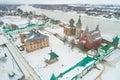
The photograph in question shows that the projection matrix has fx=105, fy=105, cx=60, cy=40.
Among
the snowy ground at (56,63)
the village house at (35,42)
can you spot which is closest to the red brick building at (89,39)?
the snowy ground at (56,63)

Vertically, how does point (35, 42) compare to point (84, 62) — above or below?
above

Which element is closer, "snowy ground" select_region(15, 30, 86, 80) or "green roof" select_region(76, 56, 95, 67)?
"snowy ground" select_region(15, 30, 86, 80)

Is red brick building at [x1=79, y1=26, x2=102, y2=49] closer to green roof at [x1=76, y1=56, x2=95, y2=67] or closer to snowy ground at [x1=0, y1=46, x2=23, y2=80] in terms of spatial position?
green roof at [x1=76, y1=56, x2=95, y2=67]

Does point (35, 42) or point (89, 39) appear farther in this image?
point (35, 42)

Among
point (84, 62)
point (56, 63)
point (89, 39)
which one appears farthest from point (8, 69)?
point (89, 39)

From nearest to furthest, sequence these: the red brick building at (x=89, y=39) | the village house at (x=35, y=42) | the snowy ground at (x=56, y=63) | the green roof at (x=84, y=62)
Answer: the snowy ground at (x=56, y=63), the green roof at (x=84, y=62), the village house at (x=35, y=42), the red brick building at (x=89, y=39)

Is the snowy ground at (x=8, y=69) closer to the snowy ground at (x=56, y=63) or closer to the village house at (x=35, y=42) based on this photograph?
the snowy ground at (x=56, y=63)

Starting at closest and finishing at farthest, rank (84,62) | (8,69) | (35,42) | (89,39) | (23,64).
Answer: (8,69) → (84,62) → (23,64) → (89,39) → (35,42)

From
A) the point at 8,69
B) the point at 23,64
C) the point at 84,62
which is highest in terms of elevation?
the point at 84,62

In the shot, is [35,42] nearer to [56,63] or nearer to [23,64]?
[23,64]

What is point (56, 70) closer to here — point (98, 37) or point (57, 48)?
point (57, 48)

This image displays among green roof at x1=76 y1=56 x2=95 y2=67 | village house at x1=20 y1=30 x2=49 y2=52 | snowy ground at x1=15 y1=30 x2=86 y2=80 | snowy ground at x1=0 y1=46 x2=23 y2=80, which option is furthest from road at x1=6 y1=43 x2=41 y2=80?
green roof at x1=76 y1=56 x2=95 y2=67
